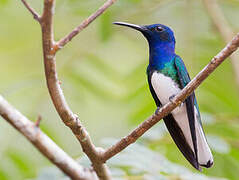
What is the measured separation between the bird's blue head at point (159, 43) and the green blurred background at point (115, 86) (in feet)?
2.06

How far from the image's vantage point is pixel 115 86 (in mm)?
6113

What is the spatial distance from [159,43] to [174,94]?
24.6 inches

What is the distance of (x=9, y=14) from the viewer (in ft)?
22.2

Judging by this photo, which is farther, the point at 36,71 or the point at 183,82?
the point at 36,71

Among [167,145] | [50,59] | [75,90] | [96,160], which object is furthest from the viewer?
[75,90]

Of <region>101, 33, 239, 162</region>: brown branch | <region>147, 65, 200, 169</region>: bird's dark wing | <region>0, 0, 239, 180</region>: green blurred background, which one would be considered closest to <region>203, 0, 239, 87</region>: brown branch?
<region>0, 0, 239, 180</region>: green blurred background

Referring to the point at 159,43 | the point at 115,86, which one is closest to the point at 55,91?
the point at 159,43

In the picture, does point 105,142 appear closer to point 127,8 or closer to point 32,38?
point 127,8

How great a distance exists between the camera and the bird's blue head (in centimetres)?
414

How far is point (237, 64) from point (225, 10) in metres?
1.47

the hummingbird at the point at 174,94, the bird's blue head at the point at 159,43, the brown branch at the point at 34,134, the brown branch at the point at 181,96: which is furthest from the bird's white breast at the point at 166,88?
the brown branch at the point at 34,134

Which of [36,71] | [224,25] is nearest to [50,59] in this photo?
[224,25]

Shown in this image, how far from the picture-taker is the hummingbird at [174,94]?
3.54 m

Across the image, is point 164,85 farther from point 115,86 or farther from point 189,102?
point 115,86
